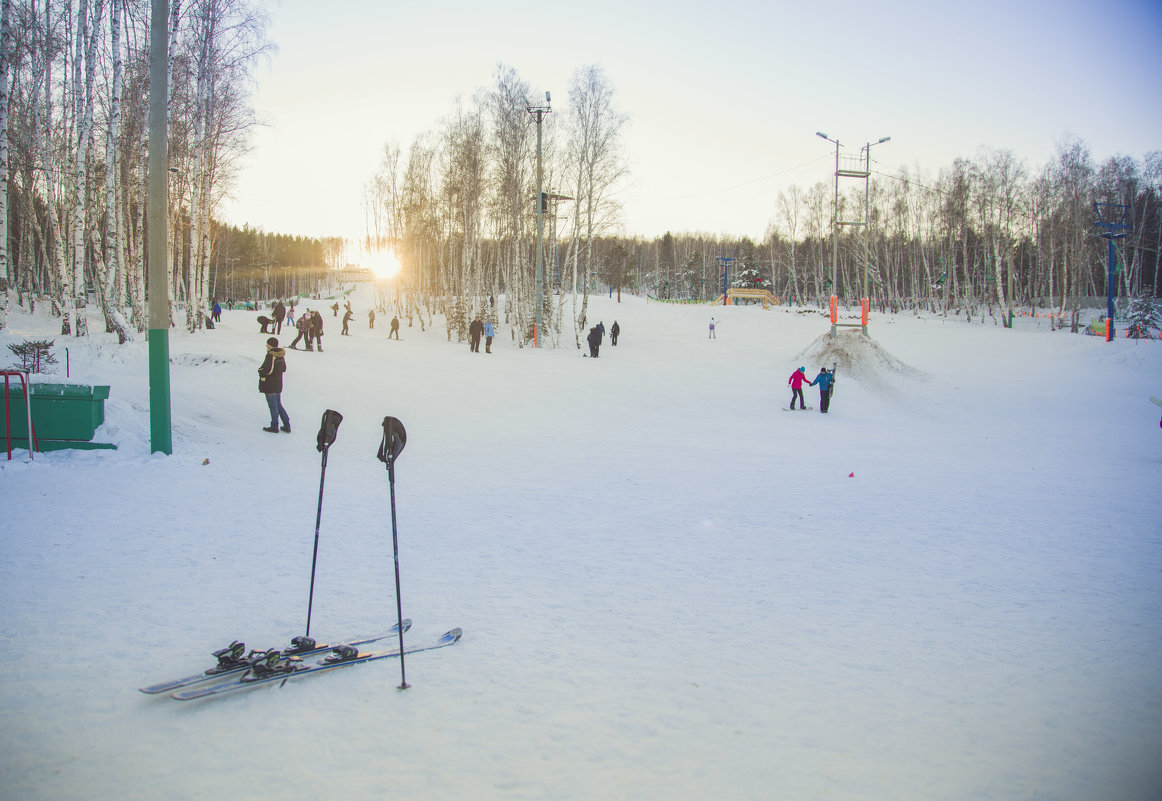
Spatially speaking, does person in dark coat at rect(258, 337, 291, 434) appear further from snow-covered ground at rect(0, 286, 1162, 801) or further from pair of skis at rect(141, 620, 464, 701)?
pair of skis at rect(141, 620, 464, 701)

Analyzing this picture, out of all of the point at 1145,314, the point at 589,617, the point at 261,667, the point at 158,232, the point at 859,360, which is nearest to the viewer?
the point at 261,667

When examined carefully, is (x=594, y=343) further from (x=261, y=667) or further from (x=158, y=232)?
(x=261, y=667)

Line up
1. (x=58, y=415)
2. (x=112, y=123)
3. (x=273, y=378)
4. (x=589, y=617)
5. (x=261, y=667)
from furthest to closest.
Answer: (x=112, y=123)
(x=273, y=378)
(x=58, y=415)
(x=589, y=617)
(x=261, y=667)

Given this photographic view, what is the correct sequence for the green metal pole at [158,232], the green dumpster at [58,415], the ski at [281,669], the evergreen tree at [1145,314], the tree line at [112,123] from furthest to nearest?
the evergreen tree at [1145,314], the tree line at [112,123], the green metal pole at [158,232], the green dumpster at [58,415], the ski at [281,669]

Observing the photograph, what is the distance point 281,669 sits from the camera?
354cm

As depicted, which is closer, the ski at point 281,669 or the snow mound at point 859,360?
the ski at point 281,669

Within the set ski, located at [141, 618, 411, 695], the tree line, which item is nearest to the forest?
the tree line

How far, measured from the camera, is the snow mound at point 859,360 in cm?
2283

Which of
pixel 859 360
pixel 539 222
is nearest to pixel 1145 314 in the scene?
pixel 859 360

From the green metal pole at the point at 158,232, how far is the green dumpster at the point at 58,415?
624 mm

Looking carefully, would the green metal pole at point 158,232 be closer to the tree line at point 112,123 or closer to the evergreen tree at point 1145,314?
the tree line at point 112,123

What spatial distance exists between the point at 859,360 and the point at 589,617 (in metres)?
21.6

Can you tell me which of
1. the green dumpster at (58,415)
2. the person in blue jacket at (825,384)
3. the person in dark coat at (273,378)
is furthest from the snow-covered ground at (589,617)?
the person in blue jacket at (825,384)

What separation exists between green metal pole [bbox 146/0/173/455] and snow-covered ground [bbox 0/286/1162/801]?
0.66m
